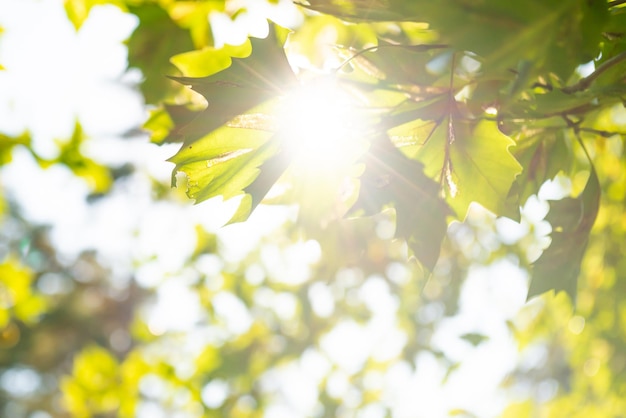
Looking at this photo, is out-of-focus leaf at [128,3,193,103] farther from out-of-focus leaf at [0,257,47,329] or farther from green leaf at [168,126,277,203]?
out-of-focus leaf at [0,257,47,329]

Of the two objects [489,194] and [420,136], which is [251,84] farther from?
[489,194]

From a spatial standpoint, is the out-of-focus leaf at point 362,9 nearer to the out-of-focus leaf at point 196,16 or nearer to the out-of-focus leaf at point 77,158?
the out-of-focus leaf at point 196,16

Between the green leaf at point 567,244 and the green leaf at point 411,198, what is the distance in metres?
0.29

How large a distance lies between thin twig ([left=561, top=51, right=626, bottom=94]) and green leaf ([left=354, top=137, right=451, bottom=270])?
276 millimetres

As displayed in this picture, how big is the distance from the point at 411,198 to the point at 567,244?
0.38m

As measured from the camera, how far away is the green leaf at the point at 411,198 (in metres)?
1.00

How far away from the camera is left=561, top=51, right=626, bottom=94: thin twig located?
2.80ft

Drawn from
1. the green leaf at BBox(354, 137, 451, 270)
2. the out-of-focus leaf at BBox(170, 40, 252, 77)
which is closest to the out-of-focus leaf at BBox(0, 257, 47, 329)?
the out-of-focus leaf at BBox(170, 40, 252, 77)

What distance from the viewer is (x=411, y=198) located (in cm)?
101

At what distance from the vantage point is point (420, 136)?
1.01 metres

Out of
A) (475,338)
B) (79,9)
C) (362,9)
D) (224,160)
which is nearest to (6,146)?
(79,9)

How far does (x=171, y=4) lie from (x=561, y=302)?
3.31m

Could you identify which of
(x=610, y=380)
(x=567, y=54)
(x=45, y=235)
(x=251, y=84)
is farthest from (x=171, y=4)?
(x=45, y=235)

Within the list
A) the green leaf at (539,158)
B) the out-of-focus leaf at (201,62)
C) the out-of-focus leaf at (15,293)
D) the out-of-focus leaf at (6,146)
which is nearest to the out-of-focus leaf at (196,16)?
the out-of-focus leaf at (201,62)
